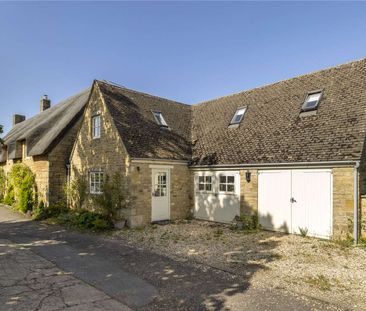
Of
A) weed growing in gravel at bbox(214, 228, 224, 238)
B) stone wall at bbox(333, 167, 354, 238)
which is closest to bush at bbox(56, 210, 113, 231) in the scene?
weed growing in gravel at bbox(214, 228, 224, 238)

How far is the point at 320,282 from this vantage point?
20.6ft

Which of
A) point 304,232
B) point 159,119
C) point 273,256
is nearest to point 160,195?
point 159,119

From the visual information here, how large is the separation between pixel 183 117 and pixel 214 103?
2.33 meters

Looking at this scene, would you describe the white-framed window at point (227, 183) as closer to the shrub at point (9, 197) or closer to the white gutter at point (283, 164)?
the white gutter at point (283, 164)

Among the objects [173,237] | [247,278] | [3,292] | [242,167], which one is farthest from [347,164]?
[3,292]

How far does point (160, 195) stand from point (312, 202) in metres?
6.61

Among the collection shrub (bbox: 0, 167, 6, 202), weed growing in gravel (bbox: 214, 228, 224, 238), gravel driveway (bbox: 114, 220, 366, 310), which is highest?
shrub (bbox: 0, 167, 6, 202)

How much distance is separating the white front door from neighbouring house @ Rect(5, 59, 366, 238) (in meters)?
0.05

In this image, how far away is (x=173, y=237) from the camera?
34.9ft

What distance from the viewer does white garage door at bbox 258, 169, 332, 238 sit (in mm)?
10094

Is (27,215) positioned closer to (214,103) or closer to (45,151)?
(45,151)

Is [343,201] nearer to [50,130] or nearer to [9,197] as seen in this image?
[50,130]

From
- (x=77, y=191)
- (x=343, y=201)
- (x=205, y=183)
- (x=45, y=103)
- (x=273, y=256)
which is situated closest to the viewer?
(x=273, y=256)

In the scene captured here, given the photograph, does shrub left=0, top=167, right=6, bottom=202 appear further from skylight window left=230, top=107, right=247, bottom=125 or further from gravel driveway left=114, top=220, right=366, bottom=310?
skylight window left=230, top=107, right=247, bottom=125
